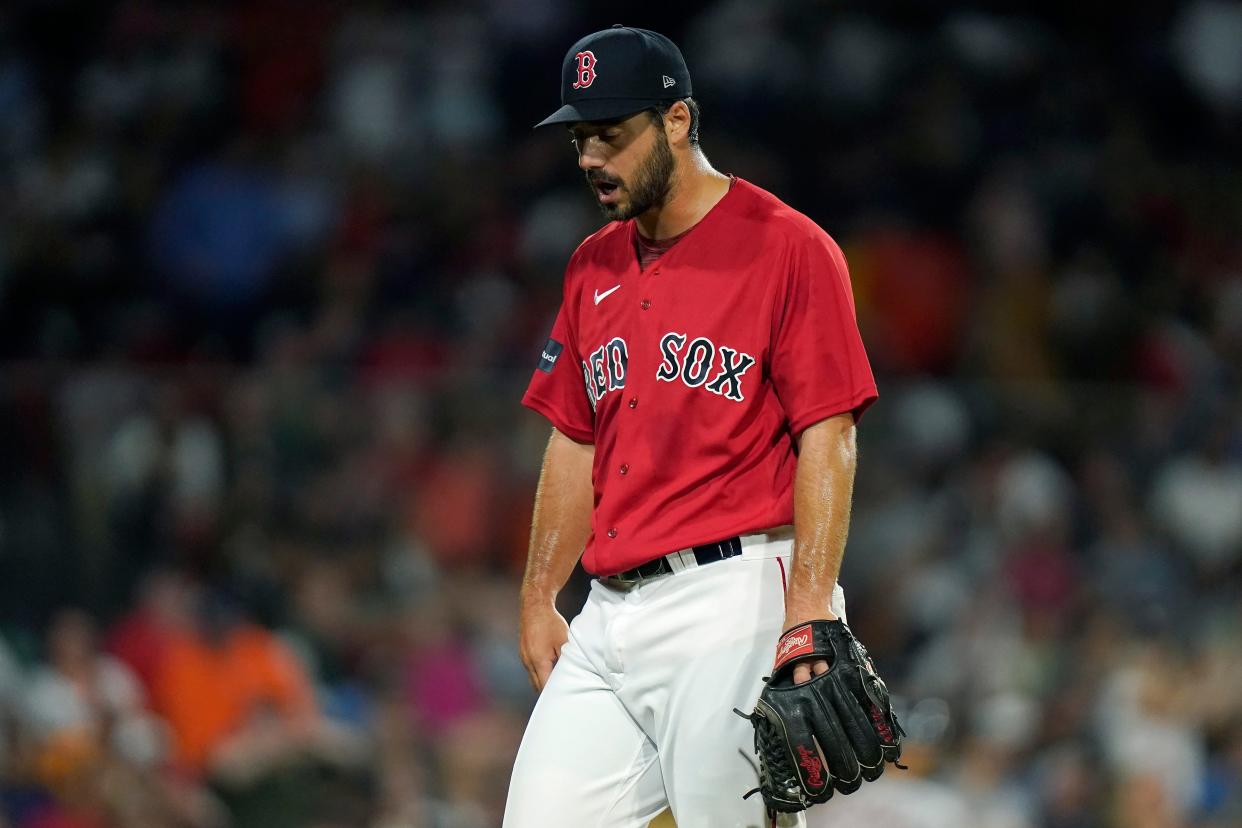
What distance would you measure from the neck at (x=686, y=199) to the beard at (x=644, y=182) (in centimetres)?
5

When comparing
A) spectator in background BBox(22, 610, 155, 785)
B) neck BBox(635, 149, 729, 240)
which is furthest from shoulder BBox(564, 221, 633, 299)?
spectator in background BBox(22, 610, 155, 785)

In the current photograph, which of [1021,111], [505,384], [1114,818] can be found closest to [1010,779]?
[1114,818]

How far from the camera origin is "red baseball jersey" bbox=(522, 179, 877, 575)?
10.9 feet

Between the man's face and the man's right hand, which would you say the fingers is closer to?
the man's right hand

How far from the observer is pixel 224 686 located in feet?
22.0

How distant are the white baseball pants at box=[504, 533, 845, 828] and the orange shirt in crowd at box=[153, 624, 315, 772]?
346cm

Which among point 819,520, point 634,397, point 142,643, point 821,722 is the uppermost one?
point 634,397

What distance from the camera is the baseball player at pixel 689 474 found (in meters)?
3.27

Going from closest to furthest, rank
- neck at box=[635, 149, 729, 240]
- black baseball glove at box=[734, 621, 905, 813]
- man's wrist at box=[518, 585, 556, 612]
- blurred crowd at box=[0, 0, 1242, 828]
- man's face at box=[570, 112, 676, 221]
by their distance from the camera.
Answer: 1. black baseball glove at box=[734, 621, 905, 813]
2. man's face at box=[570, 112, 676, 221]
3. neck at box=[635, 149, 729, 240]
4. man's wrist at box=[518, 585, 556, 612]
5. blurred crowd at box=[0, 0, 1242, 828]

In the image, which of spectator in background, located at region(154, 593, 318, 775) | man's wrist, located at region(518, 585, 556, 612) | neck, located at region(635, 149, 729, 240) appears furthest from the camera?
spectator in background, located at region(154, 593, 318, 775)

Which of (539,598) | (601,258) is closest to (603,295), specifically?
(601,258)

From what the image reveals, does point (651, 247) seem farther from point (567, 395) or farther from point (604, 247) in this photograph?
point (567, 395)

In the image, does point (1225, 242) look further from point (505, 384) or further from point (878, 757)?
point (878, 757)

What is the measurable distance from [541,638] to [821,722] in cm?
86
